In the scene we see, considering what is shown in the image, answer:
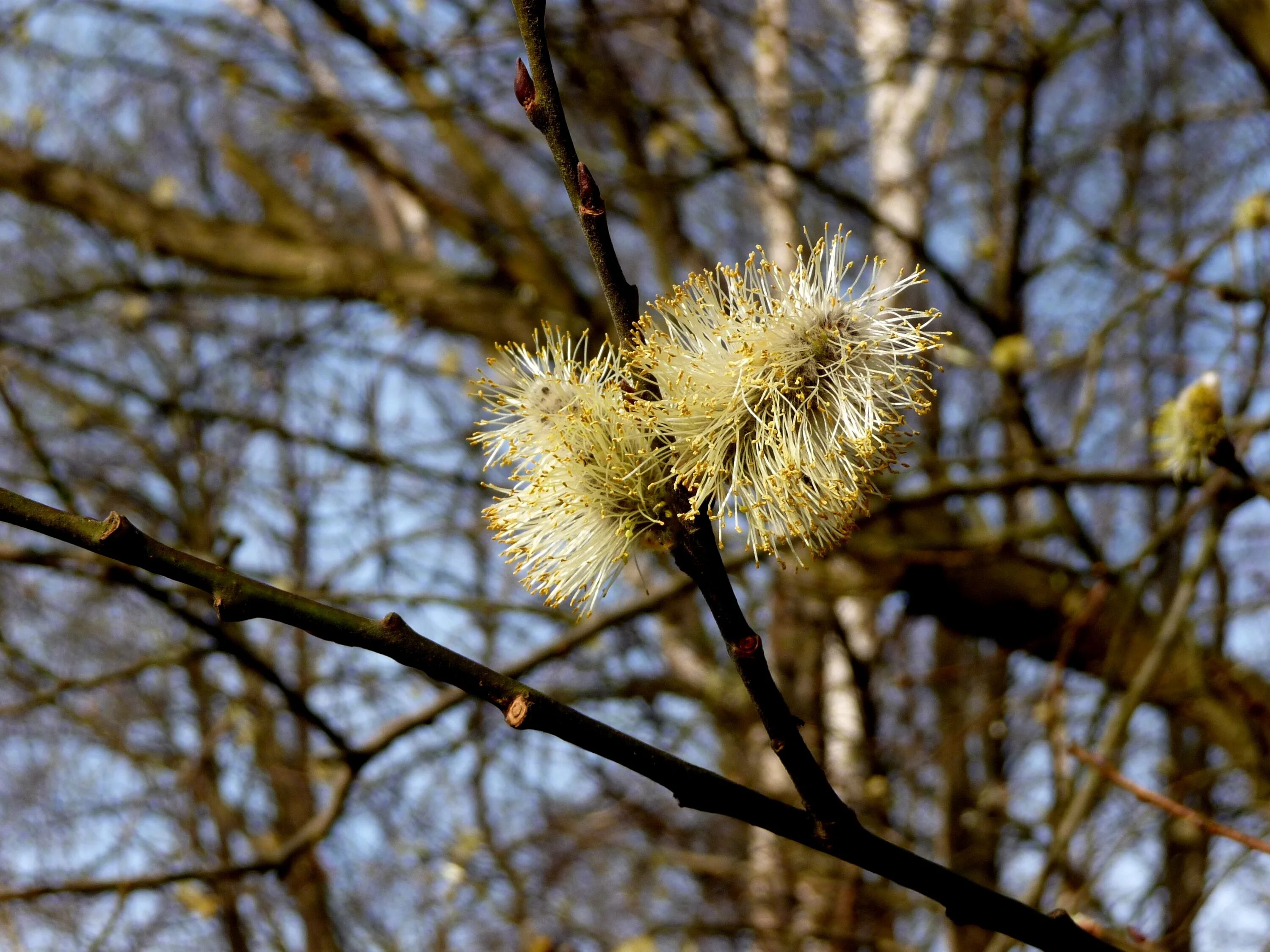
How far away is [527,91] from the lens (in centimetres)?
114

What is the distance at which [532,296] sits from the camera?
4938 mm

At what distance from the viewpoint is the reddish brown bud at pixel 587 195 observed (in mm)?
1096

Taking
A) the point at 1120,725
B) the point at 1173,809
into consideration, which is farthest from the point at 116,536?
the point at 1120,725

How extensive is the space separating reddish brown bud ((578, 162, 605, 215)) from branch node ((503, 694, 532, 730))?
1.57 ft

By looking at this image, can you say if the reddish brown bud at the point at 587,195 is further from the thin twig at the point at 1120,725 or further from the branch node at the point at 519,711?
the thin twig at the point at 1120,725

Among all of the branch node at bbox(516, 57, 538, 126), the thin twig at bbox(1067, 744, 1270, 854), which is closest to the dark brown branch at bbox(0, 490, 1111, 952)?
the thin twig at bbox(1067, 744, 1270, 854)

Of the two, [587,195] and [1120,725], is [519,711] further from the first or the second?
[1120,725]

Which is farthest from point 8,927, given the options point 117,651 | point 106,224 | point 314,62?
point 314,62

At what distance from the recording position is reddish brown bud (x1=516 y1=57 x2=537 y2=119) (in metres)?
1.13

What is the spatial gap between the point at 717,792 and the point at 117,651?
22.6ft

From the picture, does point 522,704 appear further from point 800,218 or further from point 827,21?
point 827,21

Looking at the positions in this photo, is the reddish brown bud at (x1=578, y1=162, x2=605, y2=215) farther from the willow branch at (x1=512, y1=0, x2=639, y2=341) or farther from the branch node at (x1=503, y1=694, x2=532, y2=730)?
the branch node at (x1=503, y1=694, x2=532, y2=730)

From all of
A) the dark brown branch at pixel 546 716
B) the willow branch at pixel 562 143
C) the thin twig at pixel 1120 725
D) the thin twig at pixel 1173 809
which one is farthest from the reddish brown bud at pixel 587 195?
the thin twig at pixel 1120 725

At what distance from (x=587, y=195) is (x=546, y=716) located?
510 mm
